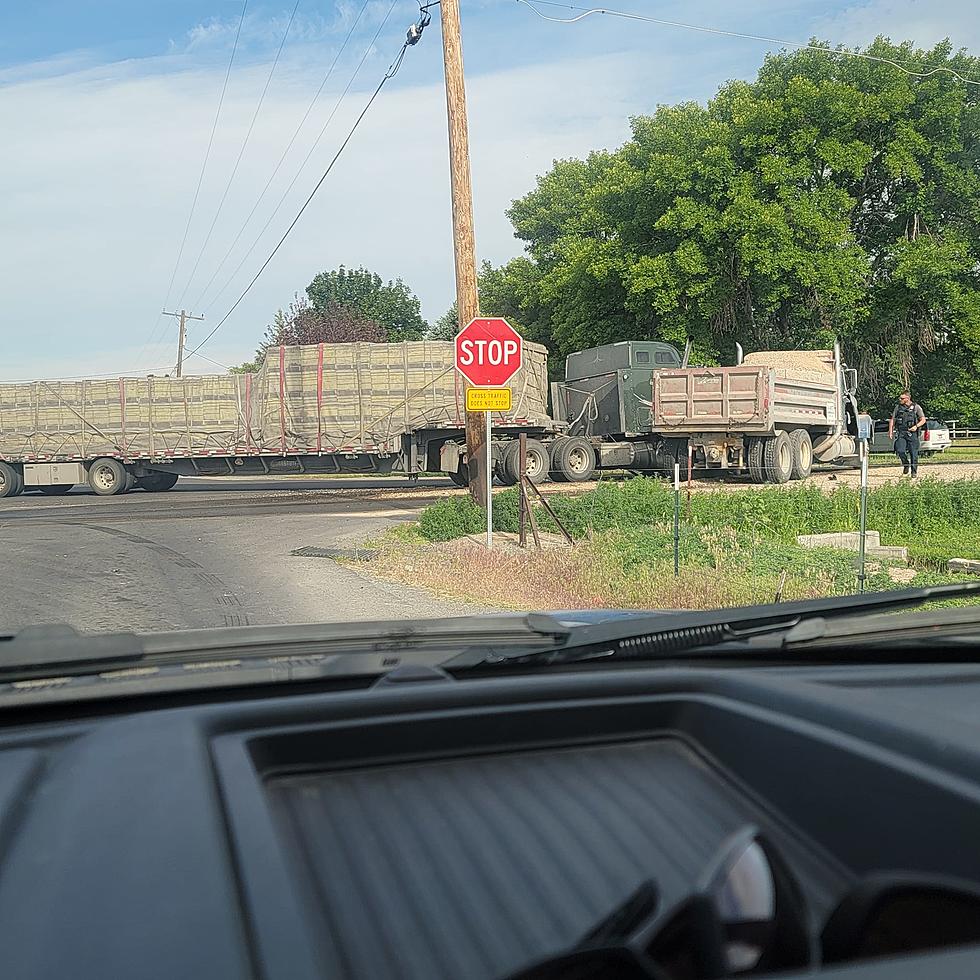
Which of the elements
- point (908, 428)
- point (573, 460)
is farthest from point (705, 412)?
point (573, 460)

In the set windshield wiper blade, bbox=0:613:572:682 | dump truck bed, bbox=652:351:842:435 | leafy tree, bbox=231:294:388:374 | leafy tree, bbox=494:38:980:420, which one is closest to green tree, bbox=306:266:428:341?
leafy tree, bbox=231:294:388:374

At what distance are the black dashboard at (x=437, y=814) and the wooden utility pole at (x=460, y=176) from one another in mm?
13770

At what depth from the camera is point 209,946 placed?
0.99 m

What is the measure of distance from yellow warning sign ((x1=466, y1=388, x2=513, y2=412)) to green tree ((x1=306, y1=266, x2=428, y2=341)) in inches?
2707

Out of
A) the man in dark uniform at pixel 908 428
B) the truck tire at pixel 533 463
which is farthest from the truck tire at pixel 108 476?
the man in dark uniform at pixel 908 428

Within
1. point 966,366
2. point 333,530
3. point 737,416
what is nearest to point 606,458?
point 737,416

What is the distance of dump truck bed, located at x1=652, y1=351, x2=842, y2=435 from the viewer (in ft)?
70.0

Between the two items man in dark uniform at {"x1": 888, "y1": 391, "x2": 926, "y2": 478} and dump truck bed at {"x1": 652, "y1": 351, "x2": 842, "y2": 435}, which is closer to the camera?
dump truck bed at {"x1": 652, "y1": 351, "x2": 842, "y2": 435}

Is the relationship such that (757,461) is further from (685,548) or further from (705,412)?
(685,548)

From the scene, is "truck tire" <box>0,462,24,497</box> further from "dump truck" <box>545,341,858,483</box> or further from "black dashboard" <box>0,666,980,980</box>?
"black dashboard" <box>0,666,980,980</box>

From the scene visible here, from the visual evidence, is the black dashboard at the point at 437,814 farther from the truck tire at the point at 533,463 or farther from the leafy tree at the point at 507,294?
the leafy tree at the point at 507,294

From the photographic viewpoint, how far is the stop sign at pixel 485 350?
496 inches

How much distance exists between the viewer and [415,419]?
2591 cm

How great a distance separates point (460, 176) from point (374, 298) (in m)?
73.9
